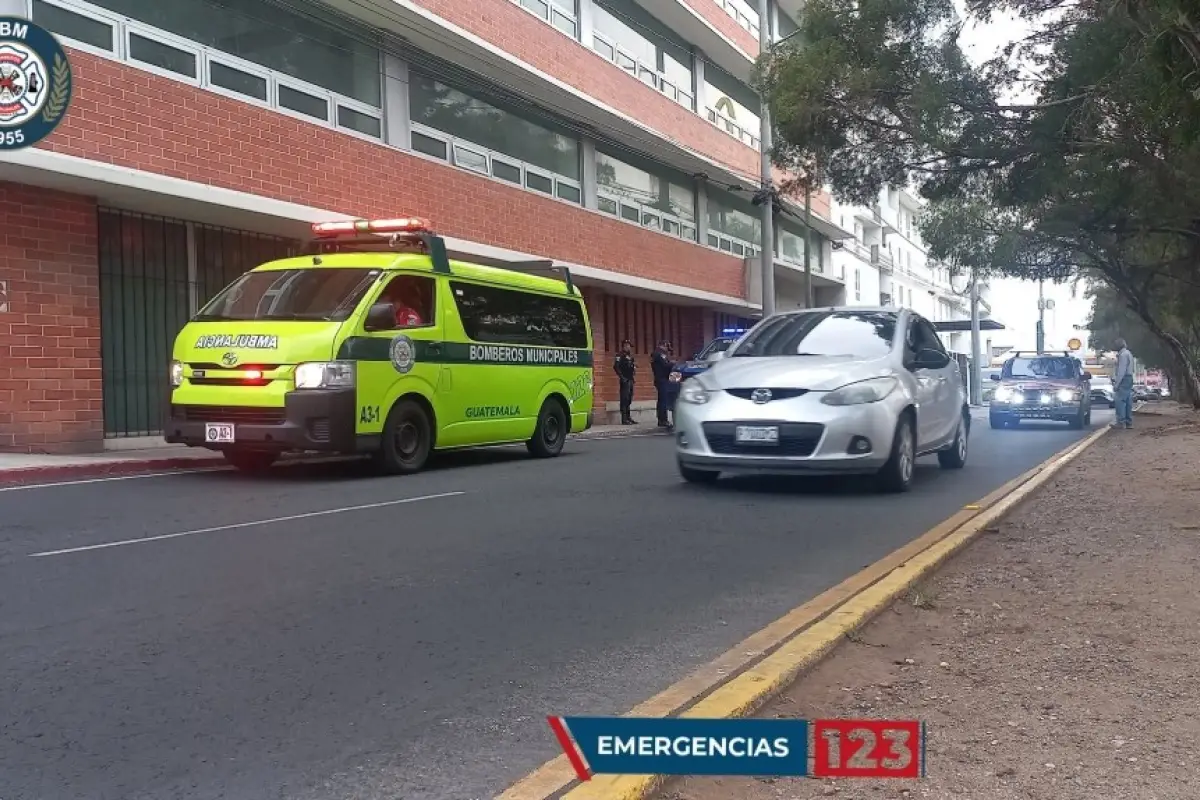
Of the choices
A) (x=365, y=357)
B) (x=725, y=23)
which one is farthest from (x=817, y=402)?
(x=725, y=23)

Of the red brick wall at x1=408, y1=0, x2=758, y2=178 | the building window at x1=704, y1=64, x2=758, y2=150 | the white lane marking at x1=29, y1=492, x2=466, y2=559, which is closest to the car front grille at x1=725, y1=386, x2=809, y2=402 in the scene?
the white lane marking at x1=29, y1=492, x2=466, y2=559

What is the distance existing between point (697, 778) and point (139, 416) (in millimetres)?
13769

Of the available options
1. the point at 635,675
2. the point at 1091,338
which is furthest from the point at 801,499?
the point at 1091,338

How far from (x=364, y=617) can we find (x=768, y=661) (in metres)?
1.94

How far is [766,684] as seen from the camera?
12.5 ft

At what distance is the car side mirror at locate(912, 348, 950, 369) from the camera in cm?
1009

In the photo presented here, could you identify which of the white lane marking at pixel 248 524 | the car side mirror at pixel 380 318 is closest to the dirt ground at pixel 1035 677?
the white lane marking at pixel 248 524

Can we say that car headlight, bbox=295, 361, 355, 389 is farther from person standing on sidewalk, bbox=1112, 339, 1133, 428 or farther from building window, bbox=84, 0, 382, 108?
person standing on sidewalk, bbox=1112, 339, 1133, 428

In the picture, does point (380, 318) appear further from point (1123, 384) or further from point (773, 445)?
point (1123, 384)

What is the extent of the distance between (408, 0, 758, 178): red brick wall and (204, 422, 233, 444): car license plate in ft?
34.6

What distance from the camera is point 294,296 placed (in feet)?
36.0

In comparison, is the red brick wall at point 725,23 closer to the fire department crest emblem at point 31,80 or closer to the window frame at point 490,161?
the window frame at point 490,161

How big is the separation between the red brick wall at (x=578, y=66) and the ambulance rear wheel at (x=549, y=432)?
8.15m

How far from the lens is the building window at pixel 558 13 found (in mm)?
22969
